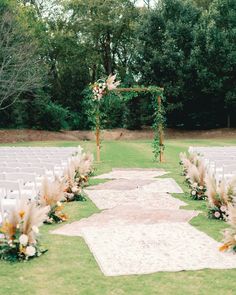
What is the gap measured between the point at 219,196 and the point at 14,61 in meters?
34.5

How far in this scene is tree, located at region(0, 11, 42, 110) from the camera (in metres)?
39.9

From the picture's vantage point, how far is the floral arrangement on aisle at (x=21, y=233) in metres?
6.70

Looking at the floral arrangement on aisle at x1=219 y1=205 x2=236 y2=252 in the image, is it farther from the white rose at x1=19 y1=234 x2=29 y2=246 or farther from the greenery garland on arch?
the greenery garland on arch

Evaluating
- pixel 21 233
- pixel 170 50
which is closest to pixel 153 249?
pixel 21 233

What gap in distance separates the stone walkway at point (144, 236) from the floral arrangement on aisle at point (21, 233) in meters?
0.91

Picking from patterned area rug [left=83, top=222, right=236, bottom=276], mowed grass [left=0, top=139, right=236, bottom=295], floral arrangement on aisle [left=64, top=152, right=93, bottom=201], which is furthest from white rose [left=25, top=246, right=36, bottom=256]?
floral arrangement on aisle [left=64, top=152, right=93, bottom=201]

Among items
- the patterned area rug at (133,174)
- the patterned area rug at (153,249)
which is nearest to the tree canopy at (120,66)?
the patterned area rug at (133,174)

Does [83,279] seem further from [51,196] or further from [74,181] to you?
[74,181]

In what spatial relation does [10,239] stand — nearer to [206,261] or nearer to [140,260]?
[140,260]

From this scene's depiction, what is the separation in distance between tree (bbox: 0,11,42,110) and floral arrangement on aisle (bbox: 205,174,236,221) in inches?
1264

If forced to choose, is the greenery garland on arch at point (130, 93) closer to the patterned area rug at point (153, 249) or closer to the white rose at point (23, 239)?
the patterned area rug at point (153, 249)

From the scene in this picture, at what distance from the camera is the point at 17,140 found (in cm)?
4275

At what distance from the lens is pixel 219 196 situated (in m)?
9.07

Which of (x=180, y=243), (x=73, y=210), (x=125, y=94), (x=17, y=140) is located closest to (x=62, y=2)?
(x=17, y=140)
